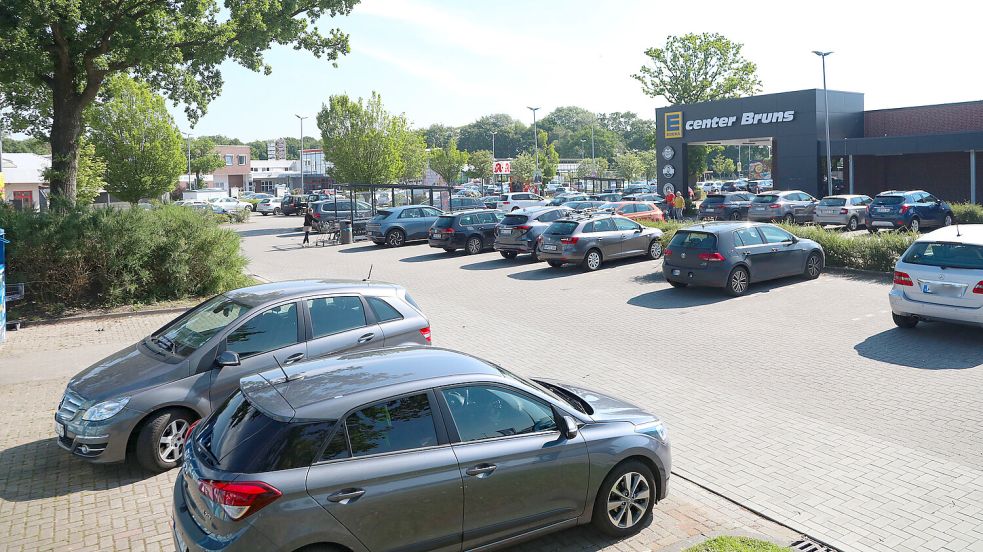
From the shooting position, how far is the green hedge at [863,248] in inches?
696

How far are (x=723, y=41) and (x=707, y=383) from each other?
2480 inches

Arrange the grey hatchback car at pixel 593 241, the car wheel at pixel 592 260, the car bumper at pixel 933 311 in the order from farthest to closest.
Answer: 1. the car wheel at pixel 592 260
2. the grey hatchback car at pixel 593 241
3. the car bumper at pixel 933 311

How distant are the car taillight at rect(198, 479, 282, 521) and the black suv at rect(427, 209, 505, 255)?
21.7 m

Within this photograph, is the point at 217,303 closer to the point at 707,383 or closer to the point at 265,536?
the point at 265,536

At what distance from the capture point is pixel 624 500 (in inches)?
217

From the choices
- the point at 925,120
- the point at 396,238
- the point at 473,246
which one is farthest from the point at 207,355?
the point at 925,120

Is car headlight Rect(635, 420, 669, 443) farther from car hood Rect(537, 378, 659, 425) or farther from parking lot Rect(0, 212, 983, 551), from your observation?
parking lot Rect(0, 212, 983, 551)

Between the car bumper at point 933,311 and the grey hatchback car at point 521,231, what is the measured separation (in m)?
11.7

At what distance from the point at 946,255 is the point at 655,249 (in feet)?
34.5

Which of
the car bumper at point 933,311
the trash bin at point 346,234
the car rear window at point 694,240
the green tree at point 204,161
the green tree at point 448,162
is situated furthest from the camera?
the green tree at point 204,161

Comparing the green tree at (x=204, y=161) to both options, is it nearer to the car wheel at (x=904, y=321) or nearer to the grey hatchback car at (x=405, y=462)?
the car wheel at (x=904, y=321)

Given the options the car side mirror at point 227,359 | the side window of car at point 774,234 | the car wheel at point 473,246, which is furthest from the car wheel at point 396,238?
the car side mirror at point 227,359

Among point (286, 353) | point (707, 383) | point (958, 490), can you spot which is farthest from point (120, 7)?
point (958, 490)

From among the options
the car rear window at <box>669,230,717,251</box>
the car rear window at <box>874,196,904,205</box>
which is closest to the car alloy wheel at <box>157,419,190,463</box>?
the car rear window at <box>669,230,717,251</box>
